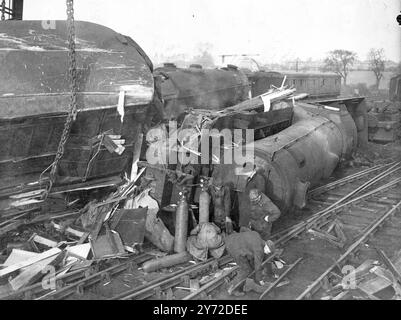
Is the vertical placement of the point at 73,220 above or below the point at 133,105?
below

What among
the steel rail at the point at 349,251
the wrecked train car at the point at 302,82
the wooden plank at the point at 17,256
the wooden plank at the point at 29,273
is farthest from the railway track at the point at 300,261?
the wrecked train car at the point at 302,82

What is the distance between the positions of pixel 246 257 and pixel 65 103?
419 centimetres

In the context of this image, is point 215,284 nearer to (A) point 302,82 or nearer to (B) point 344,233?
(B) point 344,233

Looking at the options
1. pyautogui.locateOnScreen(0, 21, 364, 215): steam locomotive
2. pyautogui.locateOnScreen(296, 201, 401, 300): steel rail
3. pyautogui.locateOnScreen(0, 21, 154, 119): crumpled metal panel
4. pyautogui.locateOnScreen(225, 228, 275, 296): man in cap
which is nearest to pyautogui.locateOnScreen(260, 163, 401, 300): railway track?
pyautogui.locateOnScreen(296, 201, 401, 300): steel rail

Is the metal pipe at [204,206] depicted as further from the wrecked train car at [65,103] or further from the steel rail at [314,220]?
the wrecked train car at [65,103]

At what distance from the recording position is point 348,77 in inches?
2628

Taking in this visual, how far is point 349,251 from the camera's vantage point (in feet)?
26.0

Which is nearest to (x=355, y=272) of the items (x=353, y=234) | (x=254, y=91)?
(x=353, y=234)

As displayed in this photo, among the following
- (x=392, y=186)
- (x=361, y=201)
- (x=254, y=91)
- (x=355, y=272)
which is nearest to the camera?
(x=355, y=272)

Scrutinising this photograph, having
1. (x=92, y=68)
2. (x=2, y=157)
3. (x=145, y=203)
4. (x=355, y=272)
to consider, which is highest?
(x=92, y=68)

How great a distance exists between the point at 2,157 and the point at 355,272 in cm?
632

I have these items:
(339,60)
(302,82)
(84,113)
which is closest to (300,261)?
(84,113)

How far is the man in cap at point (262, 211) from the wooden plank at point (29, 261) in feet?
11.6

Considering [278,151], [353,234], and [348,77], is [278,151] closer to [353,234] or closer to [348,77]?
[353,234]
